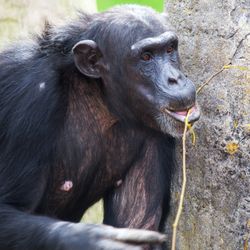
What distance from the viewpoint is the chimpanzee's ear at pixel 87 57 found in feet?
16.7

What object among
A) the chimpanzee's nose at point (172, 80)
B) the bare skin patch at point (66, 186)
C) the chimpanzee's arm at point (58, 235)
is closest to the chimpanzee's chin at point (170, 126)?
Answer: the chimpanzee's nose at point (172, 80)

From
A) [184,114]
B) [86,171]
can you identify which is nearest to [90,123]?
[86,171]

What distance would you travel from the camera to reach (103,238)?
4.36m

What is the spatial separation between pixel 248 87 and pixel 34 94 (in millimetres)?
1115

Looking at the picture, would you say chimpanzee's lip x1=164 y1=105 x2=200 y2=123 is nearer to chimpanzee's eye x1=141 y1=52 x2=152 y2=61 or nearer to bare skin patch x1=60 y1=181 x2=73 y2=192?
chimpanzee's eye x1=141 y1=52 x2=152 y2=61

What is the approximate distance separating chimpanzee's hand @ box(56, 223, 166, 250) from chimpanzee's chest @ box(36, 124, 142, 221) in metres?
0.74

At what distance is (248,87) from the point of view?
16.0ft

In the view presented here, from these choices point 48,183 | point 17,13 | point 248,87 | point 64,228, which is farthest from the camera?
point 17,13

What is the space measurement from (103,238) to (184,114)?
2.72ft

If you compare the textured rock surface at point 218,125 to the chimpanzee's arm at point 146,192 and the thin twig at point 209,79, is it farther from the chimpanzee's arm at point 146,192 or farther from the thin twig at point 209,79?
the chimpanzee's arm at point 146,192

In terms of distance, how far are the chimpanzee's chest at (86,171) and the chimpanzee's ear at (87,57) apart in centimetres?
38

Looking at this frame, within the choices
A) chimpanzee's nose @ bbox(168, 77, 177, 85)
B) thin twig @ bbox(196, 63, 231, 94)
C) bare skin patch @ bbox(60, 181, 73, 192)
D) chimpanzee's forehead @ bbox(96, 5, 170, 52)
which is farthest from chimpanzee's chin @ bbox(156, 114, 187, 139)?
bare skin patch @ bbox(60, 181, 73, 192)

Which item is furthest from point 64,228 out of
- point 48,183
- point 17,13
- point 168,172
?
point 17,13

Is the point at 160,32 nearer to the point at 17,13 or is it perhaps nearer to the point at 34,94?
the point at 34,94
